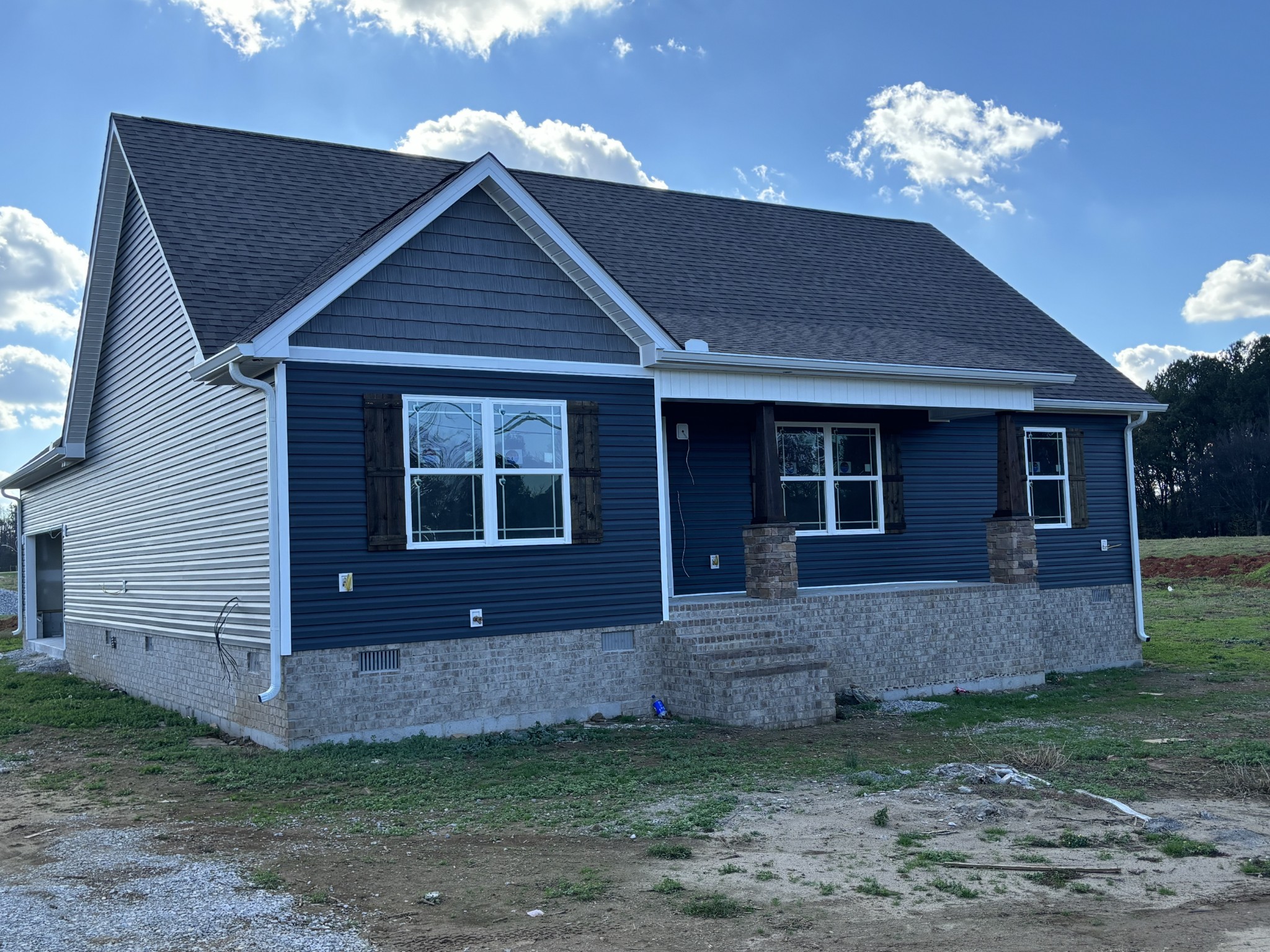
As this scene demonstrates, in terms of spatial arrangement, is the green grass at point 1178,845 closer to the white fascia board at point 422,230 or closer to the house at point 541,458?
the house at point 541,458

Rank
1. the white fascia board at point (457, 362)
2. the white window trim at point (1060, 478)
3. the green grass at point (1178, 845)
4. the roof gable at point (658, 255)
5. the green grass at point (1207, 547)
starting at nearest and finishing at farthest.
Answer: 1. the green grass at point (1178, 845)
2. the white fascia board at point (457, 362)
3. the roof gable at point (658, 255)
4. the white window trim at point (1060, 478)
5. the green grass at point (1207, 547)

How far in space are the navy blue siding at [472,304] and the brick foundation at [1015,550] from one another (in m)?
6.18

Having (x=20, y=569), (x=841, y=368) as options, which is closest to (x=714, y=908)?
(x=841, y=368)

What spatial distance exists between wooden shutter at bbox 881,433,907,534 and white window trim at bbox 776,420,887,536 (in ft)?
0.13

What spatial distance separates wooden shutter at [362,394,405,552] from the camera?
1055cm

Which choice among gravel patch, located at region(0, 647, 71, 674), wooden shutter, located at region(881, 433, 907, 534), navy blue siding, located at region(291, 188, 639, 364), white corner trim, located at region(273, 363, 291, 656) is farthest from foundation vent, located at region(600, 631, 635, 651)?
gravel patch, located at region(0, 647, 71, 674)

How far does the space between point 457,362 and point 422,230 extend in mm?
1349

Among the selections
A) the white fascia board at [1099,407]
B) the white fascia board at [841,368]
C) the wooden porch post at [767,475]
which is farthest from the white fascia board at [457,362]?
the white fascia board at [1099,407]

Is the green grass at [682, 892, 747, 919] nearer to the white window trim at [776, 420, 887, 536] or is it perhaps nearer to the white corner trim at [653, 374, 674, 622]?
the white corner trim at [653, 374, 674, 622]

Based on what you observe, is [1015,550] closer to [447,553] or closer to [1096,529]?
[1096,529]

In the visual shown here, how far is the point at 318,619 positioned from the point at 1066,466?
11624 mm

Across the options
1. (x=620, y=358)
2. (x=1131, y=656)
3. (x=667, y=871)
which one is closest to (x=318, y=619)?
(x=620, y=358)

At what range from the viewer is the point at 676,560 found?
46.4ft

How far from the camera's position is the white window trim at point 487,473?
35.4 feet
